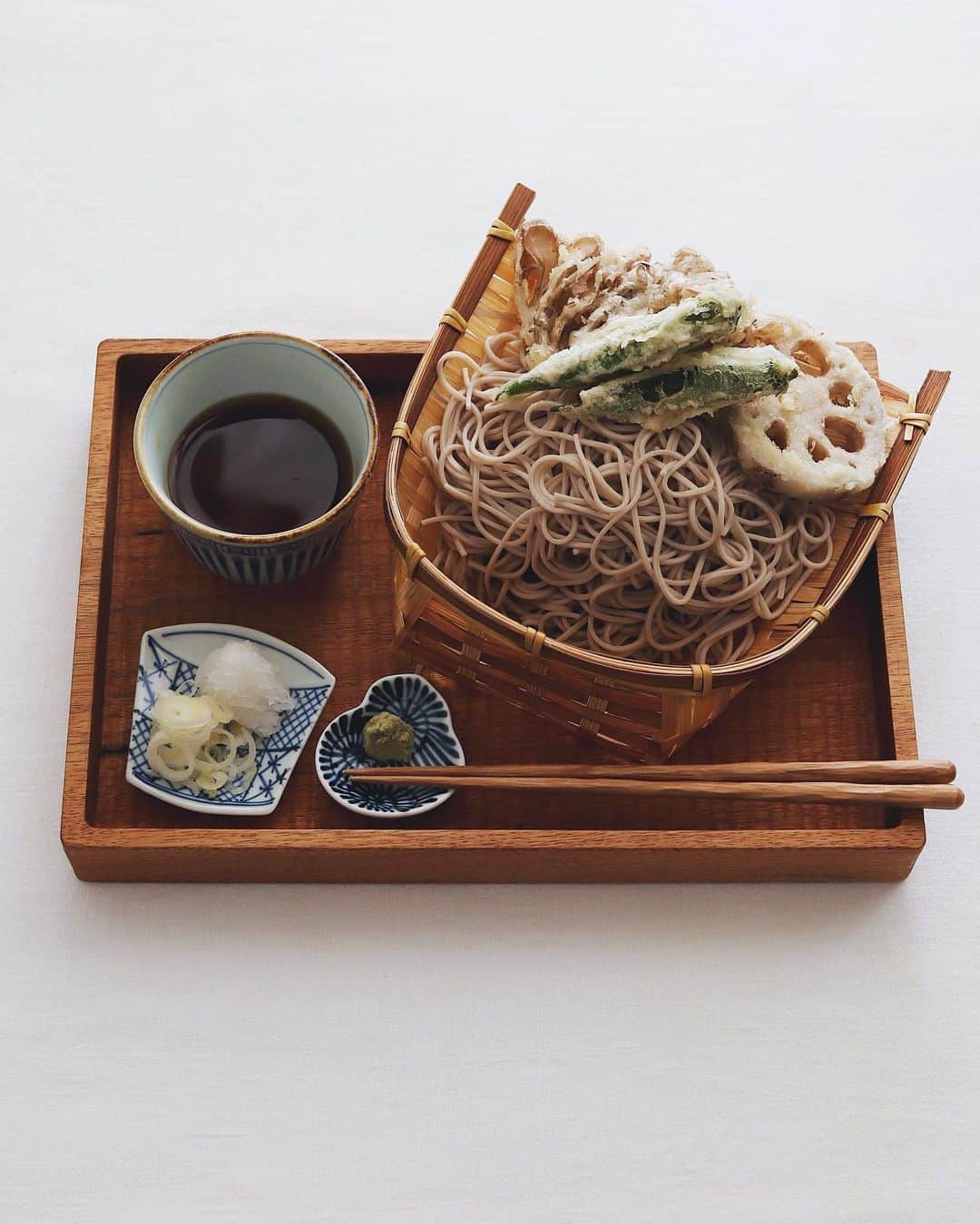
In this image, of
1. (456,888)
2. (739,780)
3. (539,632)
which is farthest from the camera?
(456,888)

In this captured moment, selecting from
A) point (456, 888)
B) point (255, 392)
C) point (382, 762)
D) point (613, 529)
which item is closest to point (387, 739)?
point (382, 762)

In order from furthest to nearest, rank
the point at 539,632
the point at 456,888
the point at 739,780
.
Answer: the point at 456,888
the point at 739,780
the point at 539,632

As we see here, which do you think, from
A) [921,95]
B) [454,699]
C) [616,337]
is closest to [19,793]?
[454,699]

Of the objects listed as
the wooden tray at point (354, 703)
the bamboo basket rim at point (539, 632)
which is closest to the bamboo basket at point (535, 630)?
the bamboo basket rim at point (539, 632)

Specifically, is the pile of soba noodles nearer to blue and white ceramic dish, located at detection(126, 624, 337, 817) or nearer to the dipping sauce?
the dipping sauce

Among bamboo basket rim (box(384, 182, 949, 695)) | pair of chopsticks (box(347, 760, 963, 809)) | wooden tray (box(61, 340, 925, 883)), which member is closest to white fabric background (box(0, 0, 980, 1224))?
wooden tray (box(61, 340, 925, 883))

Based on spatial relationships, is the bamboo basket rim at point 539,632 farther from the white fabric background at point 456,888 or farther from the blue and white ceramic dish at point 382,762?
the white fabric background at point 456,888

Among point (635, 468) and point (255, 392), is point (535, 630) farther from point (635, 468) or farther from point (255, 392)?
point (255, 392)
